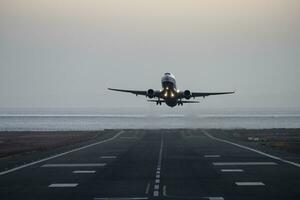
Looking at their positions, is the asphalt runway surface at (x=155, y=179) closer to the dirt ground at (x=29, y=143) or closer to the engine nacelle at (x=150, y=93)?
the dirt ground at (x=29, y=143)

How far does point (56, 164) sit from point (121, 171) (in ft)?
25.1


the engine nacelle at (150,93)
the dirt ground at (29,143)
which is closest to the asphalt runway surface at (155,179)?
the dirt ground at (29,143)

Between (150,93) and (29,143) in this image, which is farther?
(29,143)

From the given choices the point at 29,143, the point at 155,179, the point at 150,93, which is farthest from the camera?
the point at 29,143

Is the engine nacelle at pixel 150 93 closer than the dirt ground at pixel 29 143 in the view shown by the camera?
No

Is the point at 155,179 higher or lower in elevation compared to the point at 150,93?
lower

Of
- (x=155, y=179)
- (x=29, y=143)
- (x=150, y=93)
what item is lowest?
(x=155, y=179)

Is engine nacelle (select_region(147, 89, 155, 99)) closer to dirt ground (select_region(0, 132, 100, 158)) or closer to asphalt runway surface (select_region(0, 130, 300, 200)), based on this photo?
dirt ground (select_region(0, 132, 100, 158))

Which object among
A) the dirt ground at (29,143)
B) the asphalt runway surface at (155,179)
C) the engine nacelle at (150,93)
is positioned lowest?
the asphalt runway surface at (155,179)

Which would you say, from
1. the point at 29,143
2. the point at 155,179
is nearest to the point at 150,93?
the point at 29,143

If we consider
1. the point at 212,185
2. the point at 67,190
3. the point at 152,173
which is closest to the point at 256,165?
the point at 152,173

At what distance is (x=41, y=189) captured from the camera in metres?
23.3

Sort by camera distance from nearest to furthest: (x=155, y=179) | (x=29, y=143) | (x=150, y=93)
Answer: (x=155, y=179) → (x=150, y=93) → (x=29, y=143)

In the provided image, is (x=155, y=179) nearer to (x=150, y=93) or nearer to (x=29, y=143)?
(x=150, y=93)
